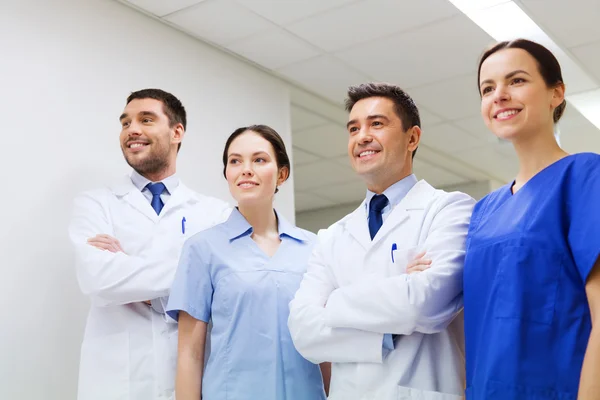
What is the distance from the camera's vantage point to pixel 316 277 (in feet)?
6.34

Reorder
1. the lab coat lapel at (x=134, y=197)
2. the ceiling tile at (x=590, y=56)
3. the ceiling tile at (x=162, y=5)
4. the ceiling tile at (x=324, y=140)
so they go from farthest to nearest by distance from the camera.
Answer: the ceiling tile at (x=324, y=140), the ceiling tile at (x=590, y=56), the ceiling tile at (x=162, y=5), the lab coat lapel at (x=134, y=197)

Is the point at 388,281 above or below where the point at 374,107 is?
below

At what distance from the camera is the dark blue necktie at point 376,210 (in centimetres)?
192

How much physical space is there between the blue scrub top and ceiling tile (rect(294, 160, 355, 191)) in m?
4.45

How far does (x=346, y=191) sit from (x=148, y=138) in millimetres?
4619

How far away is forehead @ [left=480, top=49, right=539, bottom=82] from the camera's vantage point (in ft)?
5.51

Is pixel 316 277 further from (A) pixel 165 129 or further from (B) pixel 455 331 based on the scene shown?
(A) pixel 165 129

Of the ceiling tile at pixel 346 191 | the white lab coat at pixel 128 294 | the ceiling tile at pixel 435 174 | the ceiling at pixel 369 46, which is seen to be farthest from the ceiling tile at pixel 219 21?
the ceiling tile at pixel 346 191

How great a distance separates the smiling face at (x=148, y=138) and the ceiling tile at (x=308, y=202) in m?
4.43

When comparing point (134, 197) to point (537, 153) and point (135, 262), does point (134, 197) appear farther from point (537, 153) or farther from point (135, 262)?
point (537, 153)

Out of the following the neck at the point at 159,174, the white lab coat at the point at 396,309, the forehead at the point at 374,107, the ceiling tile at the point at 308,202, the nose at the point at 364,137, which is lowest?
the white lab coat at the point at 396,309

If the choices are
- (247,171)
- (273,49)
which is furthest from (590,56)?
(247,171)

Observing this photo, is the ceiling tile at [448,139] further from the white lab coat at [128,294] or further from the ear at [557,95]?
the ear at [557,95]

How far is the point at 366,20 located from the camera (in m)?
3.57
